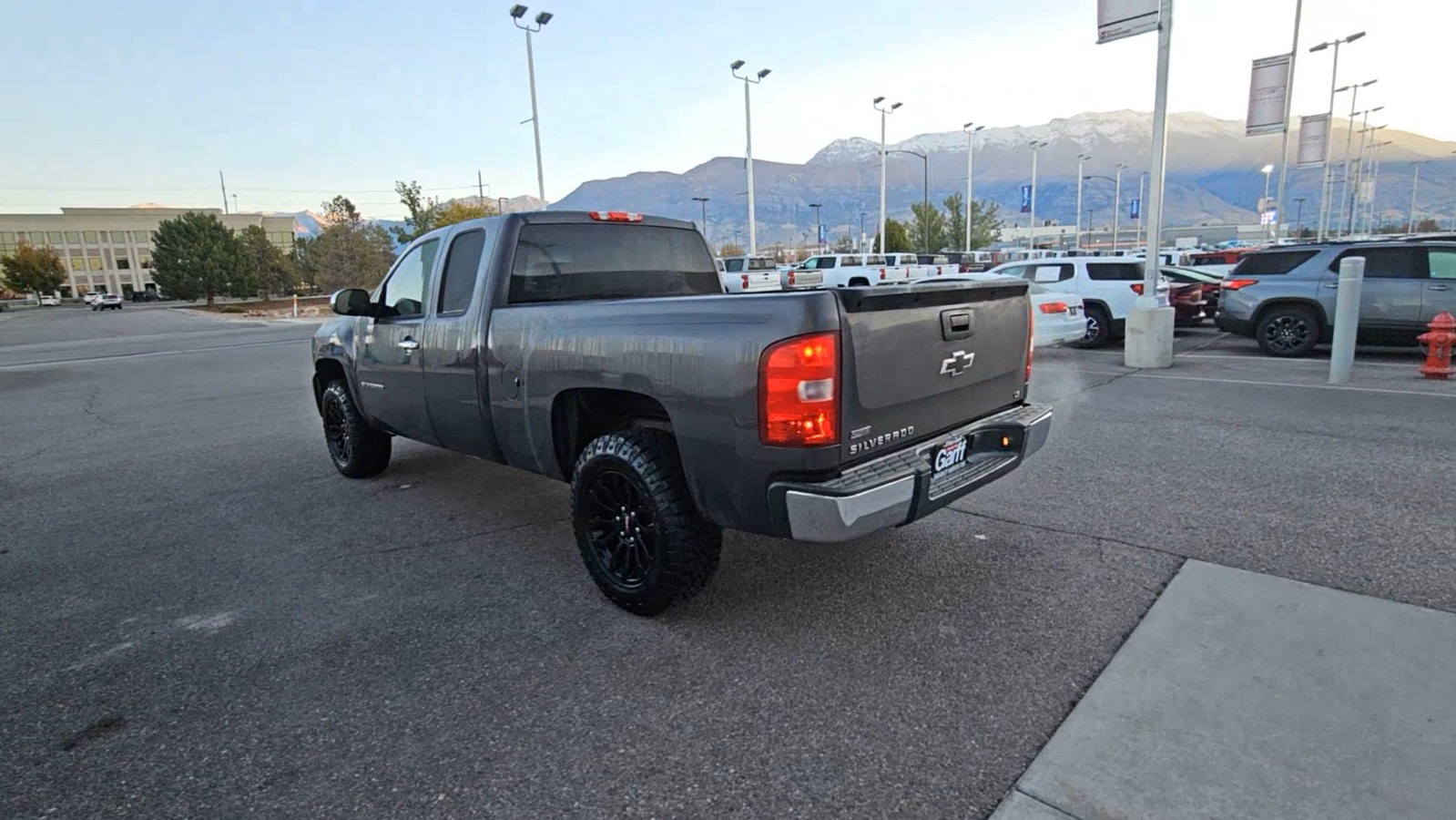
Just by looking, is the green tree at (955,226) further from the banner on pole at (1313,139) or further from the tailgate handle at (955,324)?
the tailgate handle at (955,324)

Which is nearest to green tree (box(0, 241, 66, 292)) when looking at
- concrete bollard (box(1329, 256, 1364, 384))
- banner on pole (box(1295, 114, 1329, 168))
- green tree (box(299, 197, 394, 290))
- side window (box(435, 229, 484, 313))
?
green tree (box(299, 197, 394, 290))

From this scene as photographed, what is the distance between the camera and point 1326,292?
11242mm

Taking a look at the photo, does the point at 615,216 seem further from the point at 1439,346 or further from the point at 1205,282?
the point at 1205,282

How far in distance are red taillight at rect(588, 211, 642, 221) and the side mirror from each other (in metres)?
1.68

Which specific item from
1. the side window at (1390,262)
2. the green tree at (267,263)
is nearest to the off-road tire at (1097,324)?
the side window at (1390,262)

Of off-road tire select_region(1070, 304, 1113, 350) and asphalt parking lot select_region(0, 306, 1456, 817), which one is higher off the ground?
off-road tire select_region(1070, 304, 1113, 350)

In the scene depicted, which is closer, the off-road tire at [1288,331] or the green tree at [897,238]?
the off-road tire at [1288,331]

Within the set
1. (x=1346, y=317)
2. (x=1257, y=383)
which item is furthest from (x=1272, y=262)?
(x=1257, y=383)

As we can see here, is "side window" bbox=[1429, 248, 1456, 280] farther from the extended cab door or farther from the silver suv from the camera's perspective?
the extended cab door

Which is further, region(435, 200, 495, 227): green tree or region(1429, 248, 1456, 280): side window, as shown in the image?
region(435, 200, 495, 227): green tree

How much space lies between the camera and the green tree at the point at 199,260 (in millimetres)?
66750

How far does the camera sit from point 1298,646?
3055 mm

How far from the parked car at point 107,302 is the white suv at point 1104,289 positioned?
72.7 metres

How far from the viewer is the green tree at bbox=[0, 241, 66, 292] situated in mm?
84312
